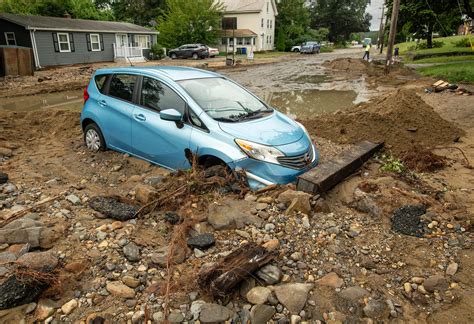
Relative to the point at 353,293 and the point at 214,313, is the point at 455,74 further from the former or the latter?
the point at 214,313

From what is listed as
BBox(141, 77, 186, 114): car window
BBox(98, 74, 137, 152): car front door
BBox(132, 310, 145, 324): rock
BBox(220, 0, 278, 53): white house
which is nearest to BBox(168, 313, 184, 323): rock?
BBox(132, 310, 145, 324): rock

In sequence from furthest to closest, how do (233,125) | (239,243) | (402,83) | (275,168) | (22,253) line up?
1. (402,83)
2. (233,125)
3. (275,168)
4. (239,243)
5. (22,253)

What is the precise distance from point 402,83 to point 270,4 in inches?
1712

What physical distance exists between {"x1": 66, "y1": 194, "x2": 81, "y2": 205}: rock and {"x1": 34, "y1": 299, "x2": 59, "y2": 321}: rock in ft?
6.25

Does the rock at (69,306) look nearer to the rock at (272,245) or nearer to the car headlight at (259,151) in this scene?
the rock at (272,245)

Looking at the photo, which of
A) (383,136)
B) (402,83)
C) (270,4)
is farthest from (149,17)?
(383,136)

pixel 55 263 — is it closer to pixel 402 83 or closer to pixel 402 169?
pixel 402 169

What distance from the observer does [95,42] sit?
1201 inches

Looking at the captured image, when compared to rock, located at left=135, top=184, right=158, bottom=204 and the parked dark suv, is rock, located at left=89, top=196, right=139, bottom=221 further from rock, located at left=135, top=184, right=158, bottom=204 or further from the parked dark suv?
the parked dark suv

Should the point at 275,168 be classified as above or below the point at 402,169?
above

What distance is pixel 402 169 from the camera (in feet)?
19.2

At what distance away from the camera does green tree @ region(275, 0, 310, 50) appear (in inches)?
2320

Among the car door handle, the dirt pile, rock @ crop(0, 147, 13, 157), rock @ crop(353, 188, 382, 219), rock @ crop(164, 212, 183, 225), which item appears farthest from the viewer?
the dirt pile

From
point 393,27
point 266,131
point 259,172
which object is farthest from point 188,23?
point 259,172
